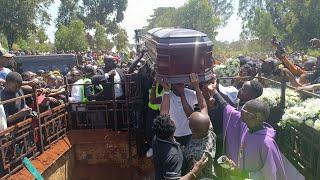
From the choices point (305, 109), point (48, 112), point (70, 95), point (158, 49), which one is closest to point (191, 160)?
point (305, 109)

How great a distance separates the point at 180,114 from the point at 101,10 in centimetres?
5260

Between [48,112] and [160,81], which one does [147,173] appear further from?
[160,81]

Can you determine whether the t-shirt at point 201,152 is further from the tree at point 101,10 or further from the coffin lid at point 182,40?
the tree at point 101,10

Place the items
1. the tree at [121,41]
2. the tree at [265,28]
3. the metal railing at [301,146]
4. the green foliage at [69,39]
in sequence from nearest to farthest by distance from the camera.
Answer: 1. the metal railing at [301,146]
2. the green foliage at [69,39]
3. the tree at [265,28]
4. the tree at [121,41]

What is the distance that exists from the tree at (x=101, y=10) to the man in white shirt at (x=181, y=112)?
5139cm

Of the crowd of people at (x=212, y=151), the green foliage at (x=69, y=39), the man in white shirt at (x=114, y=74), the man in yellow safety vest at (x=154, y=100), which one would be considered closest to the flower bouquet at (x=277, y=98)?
the man in yellow safety vest at (x=154, y=100)

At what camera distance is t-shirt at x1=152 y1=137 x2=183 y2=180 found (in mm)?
3178

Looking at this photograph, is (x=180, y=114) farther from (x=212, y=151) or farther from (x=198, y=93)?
(x=212, y=151)

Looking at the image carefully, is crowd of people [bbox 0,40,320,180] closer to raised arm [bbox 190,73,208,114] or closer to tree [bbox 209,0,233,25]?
raised arm [bbox 190,73,208,114]

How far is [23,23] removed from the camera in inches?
976

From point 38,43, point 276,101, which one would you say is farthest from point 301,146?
point 38,43

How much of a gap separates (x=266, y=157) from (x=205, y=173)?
1.78 ft

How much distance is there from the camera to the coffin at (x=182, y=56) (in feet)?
16.4

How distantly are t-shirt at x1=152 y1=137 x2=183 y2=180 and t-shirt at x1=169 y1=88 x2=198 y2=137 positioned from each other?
4.49 feet
